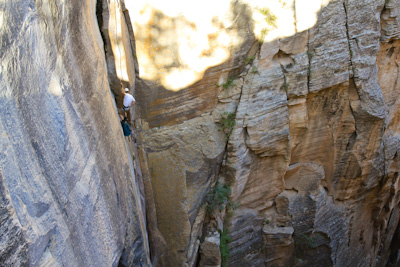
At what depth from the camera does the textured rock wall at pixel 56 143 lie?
2766 mm

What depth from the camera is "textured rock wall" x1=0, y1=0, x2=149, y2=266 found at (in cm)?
277

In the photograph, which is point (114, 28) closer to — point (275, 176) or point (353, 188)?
point (275, 176)

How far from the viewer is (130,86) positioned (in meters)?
6.80

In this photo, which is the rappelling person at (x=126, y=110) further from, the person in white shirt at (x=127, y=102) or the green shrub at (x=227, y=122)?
the green shrub at (x=227, y=122)

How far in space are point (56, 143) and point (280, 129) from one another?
19.2ft

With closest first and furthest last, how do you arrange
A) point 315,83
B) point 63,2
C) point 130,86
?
point 63,2 < point 130,86 < point 315,83

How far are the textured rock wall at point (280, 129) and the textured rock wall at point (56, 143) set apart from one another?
8.32ft

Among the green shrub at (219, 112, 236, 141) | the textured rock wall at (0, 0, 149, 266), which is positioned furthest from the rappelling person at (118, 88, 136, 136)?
the green shrub at (219, 112, 236, 141)

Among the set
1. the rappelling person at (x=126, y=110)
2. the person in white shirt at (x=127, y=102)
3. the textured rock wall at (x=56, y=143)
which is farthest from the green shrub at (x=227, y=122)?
the textured rock wall at (x=56, y=143)

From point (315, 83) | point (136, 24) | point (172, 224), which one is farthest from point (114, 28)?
point (315, 83)

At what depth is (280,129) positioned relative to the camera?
8.49 meters

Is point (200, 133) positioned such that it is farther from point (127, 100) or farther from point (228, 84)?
point (127, 100)

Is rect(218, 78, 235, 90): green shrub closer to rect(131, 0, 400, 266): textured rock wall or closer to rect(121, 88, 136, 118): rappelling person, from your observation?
rect(131, 0, 400, 266): textured rock wall

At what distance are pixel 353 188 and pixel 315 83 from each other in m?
3.37
